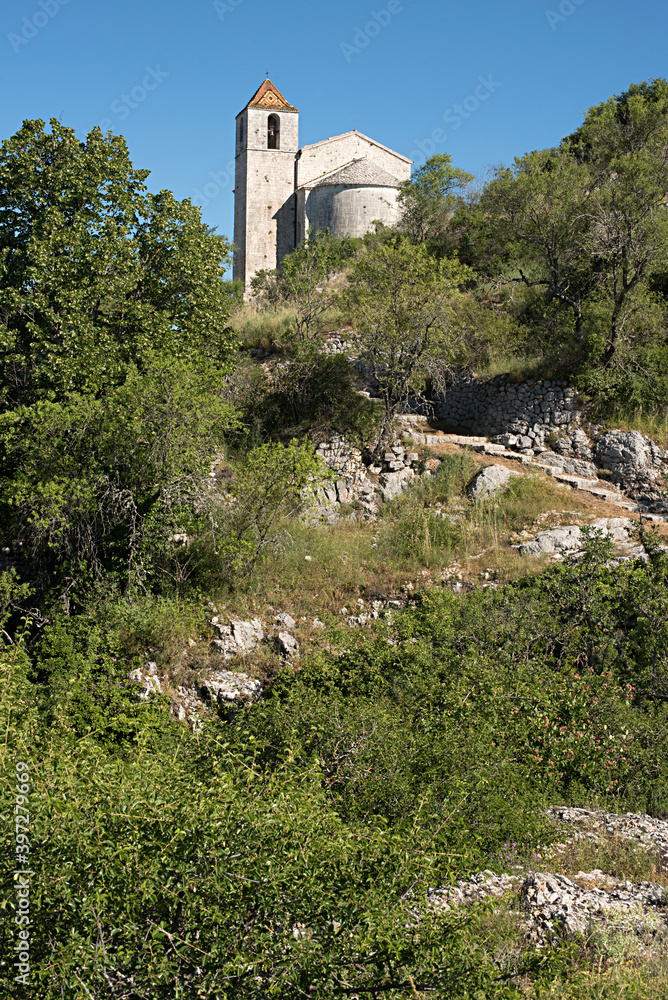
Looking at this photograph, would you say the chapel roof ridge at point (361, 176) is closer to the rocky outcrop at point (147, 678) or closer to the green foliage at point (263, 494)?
the green foliage at point (263, 494)

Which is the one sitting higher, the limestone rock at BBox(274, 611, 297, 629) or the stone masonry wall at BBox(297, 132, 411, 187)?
the stone masonry wall at BBox(297, 132, 411, 187)

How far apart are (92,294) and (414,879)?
1088 cm

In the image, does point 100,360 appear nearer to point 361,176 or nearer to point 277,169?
point 361,176

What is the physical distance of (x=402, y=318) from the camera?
16328 millimetres

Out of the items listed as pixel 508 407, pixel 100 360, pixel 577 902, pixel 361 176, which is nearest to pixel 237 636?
pixel 100 360

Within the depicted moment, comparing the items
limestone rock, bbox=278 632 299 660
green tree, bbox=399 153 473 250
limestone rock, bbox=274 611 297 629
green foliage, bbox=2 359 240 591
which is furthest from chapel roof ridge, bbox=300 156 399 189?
limestone rock, bbox=278 632 299 660

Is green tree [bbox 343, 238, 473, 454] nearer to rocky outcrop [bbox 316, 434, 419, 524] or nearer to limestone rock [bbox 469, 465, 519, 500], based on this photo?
rocky outcrop [bbox 316, 434, 419, 524]

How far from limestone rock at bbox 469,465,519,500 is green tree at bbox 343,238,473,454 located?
2.31 meters

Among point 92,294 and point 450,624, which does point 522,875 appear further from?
point 92,294

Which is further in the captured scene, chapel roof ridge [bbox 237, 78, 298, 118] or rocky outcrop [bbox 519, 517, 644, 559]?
chapel roof ridge [bbox 237, 78, 298, 118]

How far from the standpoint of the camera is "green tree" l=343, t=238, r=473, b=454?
639 inches

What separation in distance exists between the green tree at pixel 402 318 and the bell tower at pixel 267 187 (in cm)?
2187

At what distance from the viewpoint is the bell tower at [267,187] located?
37531 millimetres

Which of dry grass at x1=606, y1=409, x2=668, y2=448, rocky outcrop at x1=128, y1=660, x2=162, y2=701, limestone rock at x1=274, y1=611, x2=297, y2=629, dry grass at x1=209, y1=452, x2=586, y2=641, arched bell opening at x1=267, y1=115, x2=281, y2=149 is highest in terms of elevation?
arched bell opening at x1=267, y1=115, x2=281, y2=149
